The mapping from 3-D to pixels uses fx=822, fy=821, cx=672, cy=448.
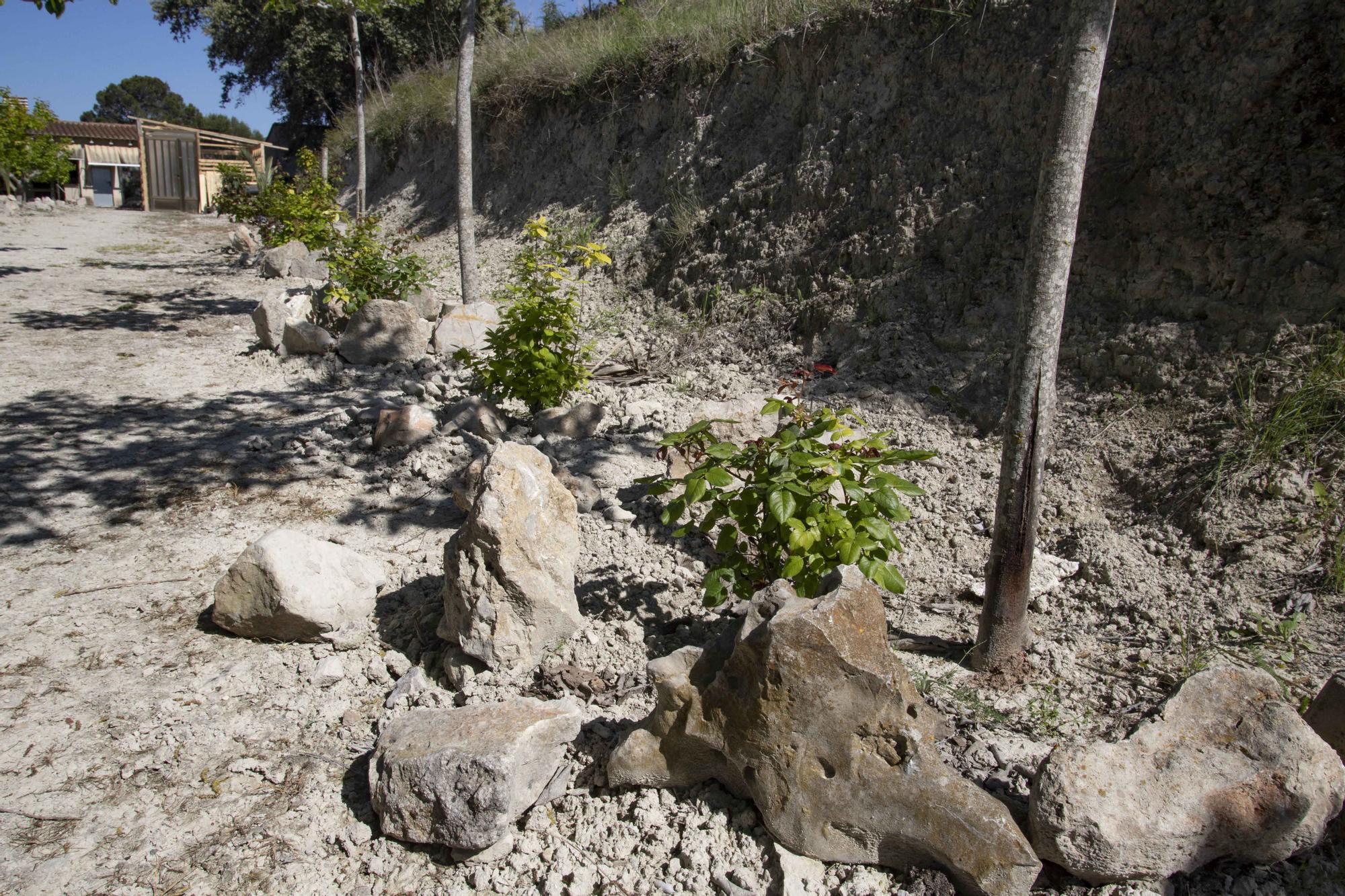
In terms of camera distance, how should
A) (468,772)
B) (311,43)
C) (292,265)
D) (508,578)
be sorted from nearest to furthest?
1. (468,772)
2. (508,578)
3. (292,265)
4. (311,43)

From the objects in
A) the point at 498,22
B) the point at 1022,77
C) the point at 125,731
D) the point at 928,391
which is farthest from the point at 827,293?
the point at 498,22

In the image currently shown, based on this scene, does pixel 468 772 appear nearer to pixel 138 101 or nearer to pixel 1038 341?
pixel 1038 341

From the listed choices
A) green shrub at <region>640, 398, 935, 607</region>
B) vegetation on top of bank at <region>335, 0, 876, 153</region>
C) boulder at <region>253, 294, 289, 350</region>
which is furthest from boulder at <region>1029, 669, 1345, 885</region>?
boulder at <region>253, 294, 289, 350</region>

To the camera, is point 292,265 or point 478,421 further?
point 292,265

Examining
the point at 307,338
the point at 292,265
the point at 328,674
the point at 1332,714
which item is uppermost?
the point at 292,265

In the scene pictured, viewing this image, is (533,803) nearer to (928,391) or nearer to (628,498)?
(628,498)

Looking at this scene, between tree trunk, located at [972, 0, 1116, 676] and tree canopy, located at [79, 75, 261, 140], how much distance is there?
8880 centimetres

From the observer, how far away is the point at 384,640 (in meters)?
3.42

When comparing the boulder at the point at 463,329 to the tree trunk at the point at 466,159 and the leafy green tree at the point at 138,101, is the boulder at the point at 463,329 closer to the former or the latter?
the tree trunk at the point at 466,159

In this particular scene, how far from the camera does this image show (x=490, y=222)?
1084 cm

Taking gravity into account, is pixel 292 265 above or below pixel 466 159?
below

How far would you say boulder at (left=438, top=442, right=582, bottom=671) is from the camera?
309 cm

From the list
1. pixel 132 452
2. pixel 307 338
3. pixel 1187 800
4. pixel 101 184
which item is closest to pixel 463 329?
pixel 307 338

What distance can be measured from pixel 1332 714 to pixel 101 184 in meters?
50.2
